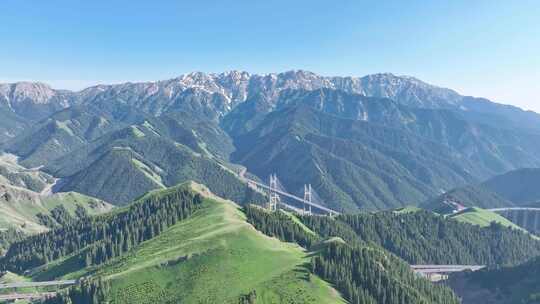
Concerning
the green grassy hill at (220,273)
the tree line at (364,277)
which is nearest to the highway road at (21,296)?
the green grassy hill at (220,273)

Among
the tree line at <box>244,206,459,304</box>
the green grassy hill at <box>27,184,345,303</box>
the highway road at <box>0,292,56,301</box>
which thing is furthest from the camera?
the highway road at <box>0,292,56,301</box>

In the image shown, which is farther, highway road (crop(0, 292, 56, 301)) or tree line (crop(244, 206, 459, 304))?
highway road (crop(0, 292, 56, 301))

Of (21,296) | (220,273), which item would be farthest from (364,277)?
(21,296)

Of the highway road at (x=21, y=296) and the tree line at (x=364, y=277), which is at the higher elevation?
the tree line at (x=364, y=277)

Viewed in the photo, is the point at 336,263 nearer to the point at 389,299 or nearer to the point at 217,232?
the point at 389,299

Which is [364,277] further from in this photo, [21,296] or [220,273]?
[21,296]

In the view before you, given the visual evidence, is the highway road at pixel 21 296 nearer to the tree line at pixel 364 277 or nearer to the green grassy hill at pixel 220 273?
the green grassy hill at pixel 220 273

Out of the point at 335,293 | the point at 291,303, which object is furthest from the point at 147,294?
the point at 335,293

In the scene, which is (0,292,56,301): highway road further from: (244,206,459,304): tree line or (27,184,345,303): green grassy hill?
(244,206,459,304): tree line

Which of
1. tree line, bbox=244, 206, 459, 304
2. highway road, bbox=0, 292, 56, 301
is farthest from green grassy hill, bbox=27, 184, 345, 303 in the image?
highway road, bbox=0, 292, 56, 301
